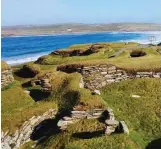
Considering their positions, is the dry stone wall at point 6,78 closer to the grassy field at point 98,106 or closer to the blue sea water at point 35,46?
the grassy field at point 98,106

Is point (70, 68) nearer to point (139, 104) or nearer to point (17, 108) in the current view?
point (17, 108)

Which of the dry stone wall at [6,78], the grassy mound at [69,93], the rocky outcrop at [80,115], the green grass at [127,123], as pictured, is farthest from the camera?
the dry stone wall at [6,78]

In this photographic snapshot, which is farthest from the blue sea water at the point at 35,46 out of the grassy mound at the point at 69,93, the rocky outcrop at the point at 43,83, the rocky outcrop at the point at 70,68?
the grassy mound at the point at 69,93

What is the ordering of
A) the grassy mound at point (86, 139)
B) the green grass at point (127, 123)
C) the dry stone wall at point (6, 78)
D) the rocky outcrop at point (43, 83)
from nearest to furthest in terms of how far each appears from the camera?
the grassy mound at point (86, 139) < the green grass at point (127, 123) < the rocky outcrop at point (43, 83) < the dry stone wall at point (6, 78)

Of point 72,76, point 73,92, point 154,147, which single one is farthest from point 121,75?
→ point 154,147

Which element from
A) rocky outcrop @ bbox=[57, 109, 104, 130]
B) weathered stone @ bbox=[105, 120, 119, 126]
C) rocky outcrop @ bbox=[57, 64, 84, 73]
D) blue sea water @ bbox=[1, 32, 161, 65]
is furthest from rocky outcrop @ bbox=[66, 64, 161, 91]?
blue sea water @ bbox=[1, 32, 161, 65]
